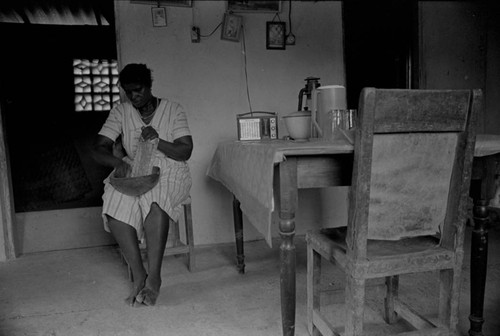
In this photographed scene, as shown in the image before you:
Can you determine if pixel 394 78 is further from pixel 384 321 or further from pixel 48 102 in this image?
pixel 48 102

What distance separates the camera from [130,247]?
2338 millimetres


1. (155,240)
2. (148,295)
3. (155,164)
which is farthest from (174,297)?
(155,164)

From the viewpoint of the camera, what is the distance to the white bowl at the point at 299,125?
2236 millimetres

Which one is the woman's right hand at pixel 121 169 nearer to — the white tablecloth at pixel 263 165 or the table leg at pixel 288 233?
the white tablecloth at pixel 263 165

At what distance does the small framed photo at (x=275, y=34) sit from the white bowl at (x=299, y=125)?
53.2 inches

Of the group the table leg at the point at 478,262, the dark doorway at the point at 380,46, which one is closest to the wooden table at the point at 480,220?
the table leg at the point at 478,262

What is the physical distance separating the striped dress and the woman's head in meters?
0.12

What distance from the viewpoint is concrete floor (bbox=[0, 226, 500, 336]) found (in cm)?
202

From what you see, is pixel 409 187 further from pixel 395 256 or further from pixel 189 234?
pixel 189 234

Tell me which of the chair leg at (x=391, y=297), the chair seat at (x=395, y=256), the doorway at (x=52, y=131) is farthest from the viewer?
the doorway at (x=52, y=131)

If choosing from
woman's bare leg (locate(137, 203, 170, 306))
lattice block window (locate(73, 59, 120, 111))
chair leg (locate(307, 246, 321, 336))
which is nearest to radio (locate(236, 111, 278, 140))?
woman's bare leg (locate(137, 203, 170, 306))

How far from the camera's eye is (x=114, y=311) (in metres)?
2.22

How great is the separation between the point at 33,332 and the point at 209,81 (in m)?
2.10

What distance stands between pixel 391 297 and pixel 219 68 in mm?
2144
